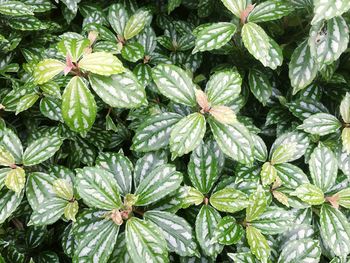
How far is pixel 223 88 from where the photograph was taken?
5.23ft

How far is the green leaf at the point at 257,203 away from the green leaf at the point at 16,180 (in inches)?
34.0

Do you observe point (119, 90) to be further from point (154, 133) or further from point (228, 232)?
point (228, 232)

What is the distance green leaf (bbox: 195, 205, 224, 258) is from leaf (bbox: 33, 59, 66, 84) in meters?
0.75

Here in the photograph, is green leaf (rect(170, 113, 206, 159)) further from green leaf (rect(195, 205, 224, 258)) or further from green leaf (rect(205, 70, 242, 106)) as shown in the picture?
green leaf (rect(195, 205, 224, 258))

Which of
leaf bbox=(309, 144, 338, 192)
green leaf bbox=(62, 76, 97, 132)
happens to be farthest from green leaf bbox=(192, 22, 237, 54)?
→ leaf bbox=(309, 144, 338, 192)

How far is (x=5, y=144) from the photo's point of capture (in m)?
1.66

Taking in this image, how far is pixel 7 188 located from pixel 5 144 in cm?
18

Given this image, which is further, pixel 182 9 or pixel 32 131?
pixel 182 9

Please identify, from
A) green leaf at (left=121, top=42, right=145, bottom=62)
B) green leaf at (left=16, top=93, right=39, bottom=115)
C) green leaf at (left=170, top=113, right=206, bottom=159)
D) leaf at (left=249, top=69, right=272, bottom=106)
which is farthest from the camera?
leaf at (left=249, top=69, right=272, bottom=106)

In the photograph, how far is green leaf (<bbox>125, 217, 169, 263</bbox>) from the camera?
4.49 ft

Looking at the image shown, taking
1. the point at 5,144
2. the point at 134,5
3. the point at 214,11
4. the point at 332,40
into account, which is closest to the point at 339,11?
the point at 332,40

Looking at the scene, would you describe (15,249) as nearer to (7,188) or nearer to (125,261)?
(7,188)

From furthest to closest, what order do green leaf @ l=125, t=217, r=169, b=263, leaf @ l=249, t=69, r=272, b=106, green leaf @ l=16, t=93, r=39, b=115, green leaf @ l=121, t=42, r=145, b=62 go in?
leaf @ l=249, t=69, r=272, b=106
green leaf @ l=121, t=42, r=145, b=62
green leaf @ l=16, t=93, r=39, b=115
green leaf @ l=125, t=217, r=169, b=263

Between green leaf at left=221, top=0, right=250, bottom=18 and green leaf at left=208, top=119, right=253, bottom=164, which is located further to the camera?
green leaf at left=221, top=0, right=250, bottom=18
